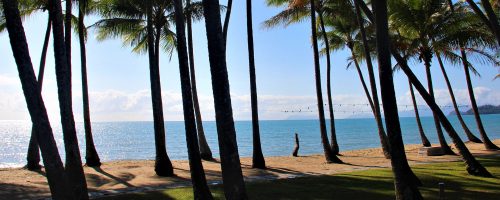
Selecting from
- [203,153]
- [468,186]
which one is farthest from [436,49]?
[203,153]

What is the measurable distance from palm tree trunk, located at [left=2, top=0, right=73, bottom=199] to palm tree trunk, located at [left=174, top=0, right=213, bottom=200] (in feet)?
10.1

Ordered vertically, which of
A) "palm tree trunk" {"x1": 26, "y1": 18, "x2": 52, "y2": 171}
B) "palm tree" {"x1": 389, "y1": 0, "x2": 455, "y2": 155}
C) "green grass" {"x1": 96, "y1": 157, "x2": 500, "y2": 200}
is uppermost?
"palm tree" {"x1": 389, "y1": 0, "x2": 455, "y2": 155}

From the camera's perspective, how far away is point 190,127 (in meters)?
10.2

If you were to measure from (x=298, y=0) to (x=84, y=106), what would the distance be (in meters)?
10.2

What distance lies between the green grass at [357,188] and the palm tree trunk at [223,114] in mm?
3338

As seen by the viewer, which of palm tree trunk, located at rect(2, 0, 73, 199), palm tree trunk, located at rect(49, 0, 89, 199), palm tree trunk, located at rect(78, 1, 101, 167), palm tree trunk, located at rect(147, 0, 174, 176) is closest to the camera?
palm tree trunk, located at rect(2, 0, 73, 199)

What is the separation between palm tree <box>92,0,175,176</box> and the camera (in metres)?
15.8

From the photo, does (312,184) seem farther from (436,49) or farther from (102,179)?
(436,49)

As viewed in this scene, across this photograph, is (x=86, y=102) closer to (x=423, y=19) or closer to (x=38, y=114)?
(x=38, y=114)

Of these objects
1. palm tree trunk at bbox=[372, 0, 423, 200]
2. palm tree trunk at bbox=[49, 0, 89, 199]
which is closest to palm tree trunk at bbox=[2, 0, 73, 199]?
palm tree trunk at bbox=[49, 0, 89, 199]

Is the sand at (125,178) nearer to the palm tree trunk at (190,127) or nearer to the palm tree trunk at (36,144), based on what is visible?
the palm tree trunk at (36,144)

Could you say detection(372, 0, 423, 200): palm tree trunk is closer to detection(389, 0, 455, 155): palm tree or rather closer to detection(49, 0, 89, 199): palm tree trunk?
detection(49, 0, 89, 199): palm tree trunk

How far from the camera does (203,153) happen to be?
72.6 ft

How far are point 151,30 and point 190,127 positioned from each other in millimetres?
6938
